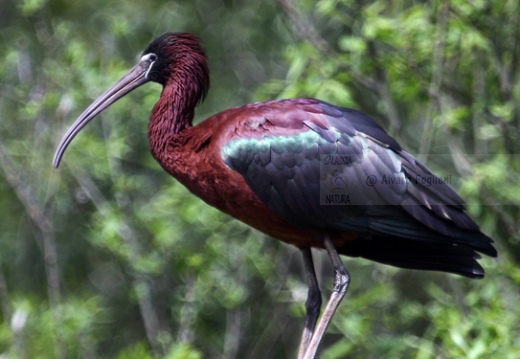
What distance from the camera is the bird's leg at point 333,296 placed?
5914 millimetres

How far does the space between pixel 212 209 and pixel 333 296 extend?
8.23 ft

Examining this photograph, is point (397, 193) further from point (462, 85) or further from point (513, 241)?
point (462, 85)

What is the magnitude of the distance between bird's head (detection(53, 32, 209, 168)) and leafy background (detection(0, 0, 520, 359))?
1348mm

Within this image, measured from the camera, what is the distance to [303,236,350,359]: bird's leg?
591 centimetres

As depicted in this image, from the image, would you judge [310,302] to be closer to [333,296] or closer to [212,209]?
[333,296]

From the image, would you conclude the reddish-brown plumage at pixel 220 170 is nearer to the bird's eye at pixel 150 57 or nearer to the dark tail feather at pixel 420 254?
the dark tail feather at pixel 420 254

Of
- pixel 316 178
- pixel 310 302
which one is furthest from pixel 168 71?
pixel 310 302

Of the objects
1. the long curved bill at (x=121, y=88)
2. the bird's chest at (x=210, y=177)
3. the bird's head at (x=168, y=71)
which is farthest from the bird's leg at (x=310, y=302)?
the long curved bill at (x=121, y=88)

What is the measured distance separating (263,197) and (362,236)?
625mm

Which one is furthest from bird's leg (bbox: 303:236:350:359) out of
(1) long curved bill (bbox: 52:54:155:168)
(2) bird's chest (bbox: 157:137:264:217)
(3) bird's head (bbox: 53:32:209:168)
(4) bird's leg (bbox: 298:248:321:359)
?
(1) long curved bill (bbox: 52:54:155:168)

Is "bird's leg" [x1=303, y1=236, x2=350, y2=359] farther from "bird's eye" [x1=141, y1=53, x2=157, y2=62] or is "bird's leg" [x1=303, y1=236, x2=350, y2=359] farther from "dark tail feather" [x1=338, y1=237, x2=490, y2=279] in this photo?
"bird's eye" [x1=141, y1=53, x2=157, y2=62]

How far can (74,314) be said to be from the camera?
27.6ft

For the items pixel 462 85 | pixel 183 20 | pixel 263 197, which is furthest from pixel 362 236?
pixel 183 20

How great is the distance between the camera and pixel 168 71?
6.23 meters
